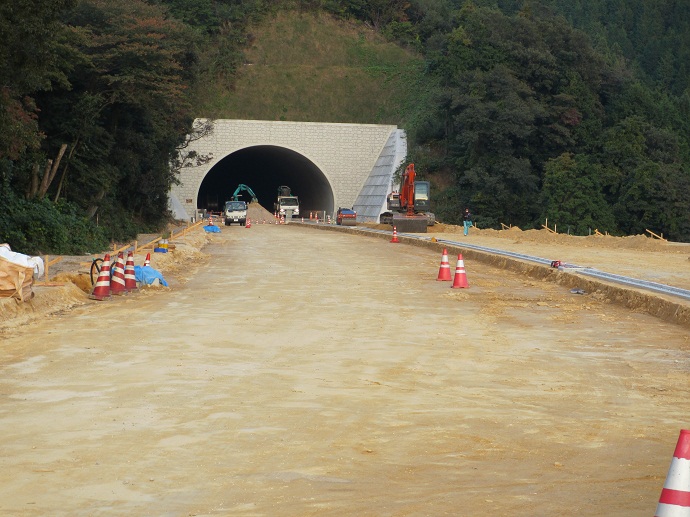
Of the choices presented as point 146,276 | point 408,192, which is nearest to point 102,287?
point 146,276

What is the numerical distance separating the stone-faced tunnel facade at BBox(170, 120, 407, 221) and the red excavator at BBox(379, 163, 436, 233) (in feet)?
66.2

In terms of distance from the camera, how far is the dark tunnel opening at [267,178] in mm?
79644

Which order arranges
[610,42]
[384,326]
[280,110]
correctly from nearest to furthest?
[384,326] < [280,110] < [610,42]

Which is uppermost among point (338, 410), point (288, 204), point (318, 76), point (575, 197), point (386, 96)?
point (318, 76)

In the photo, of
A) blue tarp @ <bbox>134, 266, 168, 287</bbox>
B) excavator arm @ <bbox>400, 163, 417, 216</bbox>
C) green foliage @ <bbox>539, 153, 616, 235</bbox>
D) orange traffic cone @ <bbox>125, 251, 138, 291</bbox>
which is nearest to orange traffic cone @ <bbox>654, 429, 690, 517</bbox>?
orange traffic cone @ <bbox>125, 251, 138, 291</bbox>

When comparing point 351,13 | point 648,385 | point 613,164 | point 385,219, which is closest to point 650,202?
point 613,164

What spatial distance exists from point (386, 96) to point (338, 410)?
74770mm

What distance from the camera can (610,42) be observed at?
106562 mm

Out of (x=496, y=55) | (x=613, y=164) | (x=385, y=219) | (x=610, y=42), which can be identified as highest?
(x=610, y=42)

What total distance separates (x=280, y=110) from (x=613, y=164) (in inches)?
1069

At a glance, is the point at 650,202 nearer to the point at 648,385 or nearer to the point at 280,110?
the point at 280,110

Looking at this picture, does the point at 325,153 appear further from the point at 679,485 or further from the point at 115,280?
the point at 679,485

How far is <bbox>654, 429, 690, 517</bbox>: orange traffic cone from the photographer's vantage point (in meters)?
4.34

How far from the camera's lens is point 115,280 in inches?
730
